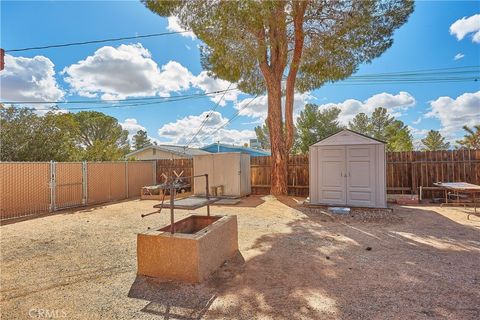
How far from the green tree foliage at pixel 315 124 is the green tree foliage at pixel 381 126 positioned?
16.6ft

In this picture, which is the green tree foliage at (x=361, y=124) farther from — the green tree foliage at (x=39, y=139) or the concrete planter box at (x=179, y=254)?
the concrete planter box at (x=179, y=254)

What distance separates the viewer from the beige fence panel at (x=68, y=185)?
8.64 metres

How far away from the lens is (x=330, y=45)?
31.4 feet

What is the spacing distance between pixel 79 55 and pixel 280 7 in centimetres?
898

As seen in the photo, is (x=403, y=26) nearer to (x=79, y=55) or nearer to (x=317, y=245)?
(x=317, y=245)

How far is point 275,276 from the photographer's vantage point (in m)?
3.18

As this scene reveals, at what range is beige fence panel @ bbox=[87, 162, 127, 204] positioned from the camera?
980cm

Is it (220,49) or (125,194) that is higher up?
(220,49)

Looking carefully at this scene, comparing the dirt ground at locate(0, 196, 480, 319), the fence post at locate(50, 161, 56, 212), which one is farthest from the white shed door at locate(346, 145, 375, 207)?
the fence post at locate(50, 161, 56, 212)

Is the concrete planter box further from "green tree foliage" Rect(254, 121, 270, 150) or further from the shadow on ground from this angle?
"green tree foliage" Rect(254, 121, 270, 150)

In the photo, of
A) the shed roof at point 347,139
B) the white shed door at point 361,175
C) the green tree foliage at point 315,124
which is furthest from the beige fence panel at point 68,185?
the green tree foliage at point 315,124

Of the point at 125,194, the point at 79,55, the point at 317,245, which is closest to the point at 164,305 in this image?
the point at 317,245

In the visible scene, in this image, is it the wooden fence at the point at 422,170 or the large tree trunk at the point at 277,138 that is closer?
the wooden fence at the point at 422,170

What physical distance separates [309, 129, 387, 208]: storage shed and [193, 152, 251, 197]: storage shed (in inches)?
123
